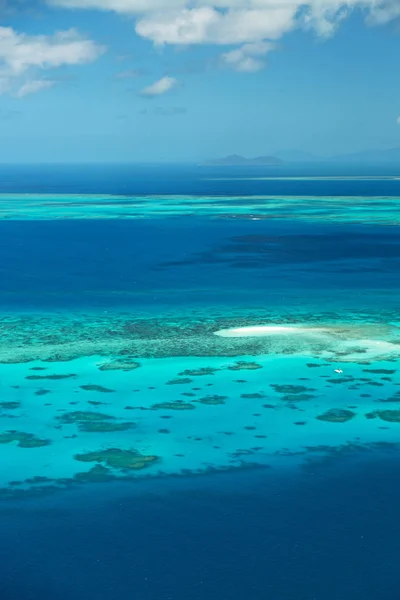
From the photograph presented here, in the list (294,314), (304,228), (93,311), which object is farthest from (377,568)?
(304,228)

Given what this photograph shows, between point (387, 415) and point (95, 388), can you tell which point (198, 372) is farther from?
point (387, 415)

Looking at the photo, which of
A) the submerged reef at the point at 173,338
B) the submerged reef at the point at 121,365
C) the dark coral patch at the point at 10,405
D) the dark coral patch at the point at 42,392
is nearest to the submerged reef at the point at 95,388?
the dark coral patch at the point at 42,392

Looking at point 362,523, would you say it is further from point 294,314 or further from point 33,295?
point 33,295

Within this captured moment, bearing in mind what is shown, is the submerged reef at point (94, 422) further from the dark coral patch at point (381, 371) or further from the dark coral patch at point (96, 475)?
the dark coral patch at point (381, 371)

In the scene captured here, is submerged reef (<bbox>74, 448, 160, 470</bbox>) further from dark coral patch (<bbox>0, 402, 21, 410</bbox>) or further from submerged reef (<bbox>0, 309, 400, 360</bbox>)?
submerged reef (<bbox>0, 309, 400, 360</bbox>)


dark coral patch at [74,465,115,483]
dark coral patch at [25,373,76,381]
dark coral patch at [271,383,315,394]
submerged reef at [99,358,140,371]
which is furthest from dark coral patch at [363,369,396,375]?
dark coral patch at [74,465,115,483]

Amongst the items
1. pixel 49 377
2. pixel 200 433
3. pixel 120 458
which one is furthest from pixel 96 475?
pixel 49 377
